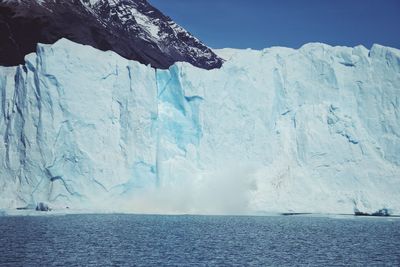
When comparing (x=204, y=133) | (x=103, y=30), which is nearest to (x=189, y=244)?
(x=204, y=133)

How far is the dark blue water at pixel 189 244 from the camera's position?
49.2ft

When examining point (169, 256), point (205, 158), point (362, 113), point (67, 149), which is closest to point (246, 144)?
point (205, 158)

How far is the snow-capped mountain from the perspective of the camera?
44.7 m

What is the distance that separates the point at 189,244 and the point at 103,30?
33275 millimetres

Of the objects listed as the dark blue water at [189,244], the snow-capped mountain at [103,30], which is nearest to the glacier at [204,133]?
the dark blue water at [189,244]

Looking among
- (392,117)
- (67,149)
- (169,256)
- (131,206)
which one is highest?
(392,117)

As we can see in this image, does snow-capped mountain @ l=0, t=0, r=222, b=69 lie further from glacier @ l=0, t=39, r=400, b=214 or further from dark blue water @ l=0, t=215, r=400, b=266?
dark blue water @ l=0, t=215, r=400, b=266

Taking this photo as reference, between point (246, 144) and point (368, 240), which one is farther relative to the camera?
point (246, 144)

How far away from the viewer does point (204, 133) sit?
95.6ft

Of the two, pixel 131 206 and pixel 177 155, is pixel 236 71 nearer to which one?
pixel 177 155

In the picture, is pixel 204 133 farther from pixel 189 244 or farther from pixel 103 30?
pixel 103 30

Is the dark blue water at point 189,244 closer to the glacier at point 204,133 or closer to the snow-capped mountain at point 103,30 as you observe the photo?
the glacier at point 204,133

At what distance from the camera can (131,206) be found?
27391 mm

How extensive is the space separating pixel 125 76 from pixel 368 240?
1381cm
